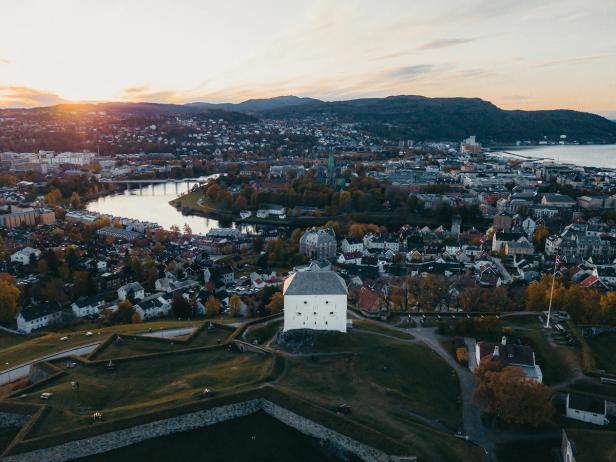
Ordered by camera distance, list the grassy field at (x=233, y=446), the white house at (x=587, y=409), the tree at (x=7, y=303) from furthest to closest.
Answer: the tree at (x=7, y=303)
the white house at (x=587, y=409)
the grassy field at (x=233, y=446)

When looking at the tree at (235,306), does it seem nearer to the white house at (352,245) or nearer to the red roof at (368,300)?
the red roof at (368,300)

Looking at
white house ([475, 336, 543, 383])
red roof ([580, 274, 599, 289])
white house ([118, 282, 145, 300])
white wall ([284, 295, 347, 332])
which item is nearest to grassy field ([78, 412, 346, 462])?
white wall ([284, 295, 347, 332])

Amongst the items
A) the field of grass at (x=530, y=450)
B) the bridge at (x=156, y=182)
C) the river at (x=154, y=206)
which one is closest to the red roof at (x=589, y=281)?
the field of grass at (x=530, y=450)

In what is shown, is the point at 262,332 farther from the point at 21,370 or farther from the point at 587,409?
the point at 587,409

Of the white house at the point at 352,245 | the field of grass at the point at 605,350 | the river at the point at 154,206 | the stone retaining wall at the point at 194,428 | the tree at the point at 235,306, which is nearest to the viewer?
the stone retaining wall at the point at 194,428

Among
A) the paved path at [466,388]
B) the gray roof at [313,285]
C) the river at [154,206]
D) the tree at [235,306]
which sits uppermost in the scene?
the gray roof at [313,285]

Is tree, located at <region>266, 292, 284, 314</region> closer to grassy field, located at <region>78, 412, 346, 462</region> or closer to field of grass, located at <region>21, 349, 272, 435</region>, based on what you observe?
field of grass, located at <region>21, 349, 272, 435</region>

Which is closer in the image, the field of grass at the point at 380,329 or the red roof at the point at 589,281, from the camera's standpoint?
the field of grass at the point at 380,329
